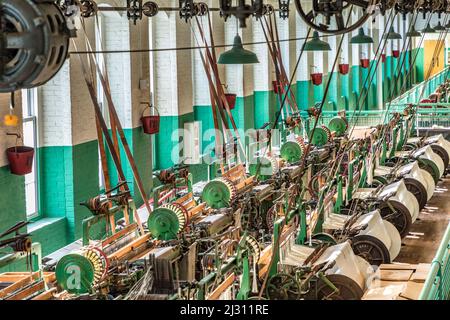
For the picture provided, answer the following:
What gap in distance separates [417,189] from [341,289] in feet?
20.5

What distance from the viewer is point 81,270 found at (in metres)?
8.06

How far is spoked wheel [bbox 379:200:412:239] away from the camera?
12.8 metres

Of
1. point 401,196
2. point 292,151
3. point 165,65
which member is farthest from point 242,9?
point 165,65

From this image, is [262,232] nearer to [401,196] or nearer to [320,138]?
[401,196]

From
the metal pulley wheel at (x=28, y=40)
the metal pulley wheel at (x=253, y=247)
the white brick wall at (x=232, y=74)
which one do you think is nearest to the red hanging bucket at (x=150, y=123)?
the white brick wall at (x=232, y=74)

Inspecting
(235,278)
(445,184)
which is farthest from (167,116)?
(235,278)

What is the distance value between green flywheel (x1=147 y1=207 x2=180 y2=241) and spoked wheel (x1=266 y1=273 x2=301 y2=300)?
1633 mm

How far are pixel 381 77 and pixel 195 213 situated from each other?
26224mm

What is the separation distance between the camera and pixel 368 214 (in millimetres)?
11609

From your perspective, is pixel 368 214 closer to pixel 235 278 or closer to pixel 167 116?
pixel 235 278

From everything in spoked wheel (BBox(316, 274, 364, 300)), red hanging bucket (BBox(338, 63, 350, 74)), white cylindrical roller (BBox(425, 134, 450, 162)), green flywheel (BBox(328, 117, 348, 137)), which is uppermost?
red hanging bucket (BBox(338, 63, 350, 74))

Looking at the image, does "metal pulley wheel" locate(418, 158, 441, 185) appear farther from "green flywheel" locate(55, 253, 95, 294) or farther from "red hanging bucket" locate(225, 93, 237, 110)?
"green flywheel" locate(55, 253, 95, 294)

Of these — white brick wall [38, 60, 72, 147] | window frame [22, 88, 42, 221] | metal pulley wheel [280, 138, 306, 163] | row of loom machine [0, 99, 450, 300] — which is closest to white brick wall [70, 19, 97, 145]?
white brick wall [38, 60, 72, 147]

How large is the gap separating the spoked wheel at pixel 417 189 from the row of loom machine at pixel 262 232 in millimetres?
16
